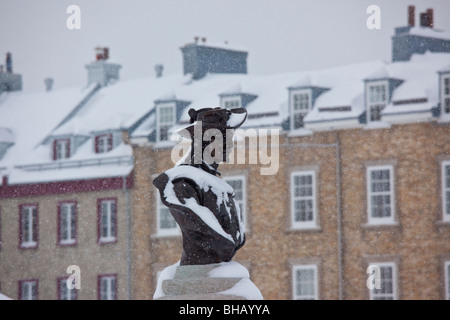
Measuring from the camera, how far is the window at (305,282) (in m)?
31.0

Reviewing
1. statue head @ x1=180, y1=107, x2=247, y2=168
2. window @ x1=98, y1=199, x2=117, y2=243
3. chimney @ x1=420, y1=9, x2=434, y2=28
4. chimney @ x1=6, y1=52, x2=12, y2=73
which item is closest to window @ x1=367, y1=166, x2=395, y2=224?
chimney @ x1=420, y1=9, x2=434, y2=28

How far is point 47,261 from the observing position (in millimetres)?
35656

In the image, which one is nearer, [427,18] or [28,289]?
[427,18]

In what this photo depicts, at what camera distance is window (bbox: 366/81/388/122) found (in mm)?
31203

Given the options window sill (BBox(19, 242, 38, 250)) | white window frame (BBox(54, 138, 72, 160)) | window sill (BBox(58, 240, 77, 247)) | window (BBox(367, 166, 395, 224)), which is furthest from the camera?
white window frame (BBox(54, 138, 72, 160))

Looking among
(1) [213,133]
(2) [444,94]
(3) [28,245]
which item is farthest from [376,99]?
(1) [213,133]

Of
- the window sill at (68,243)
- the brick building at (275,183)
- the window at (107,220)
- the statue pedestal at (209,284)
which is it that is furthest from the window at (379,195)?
the statue pedestal at (209,284)

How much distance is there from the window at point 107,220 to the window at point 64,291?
1787 millimetres

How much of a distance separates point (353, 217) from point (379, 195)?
909 mm

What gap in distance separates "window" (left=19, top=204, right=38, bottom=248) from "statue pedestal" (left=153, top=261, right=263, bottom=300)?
88.4ft

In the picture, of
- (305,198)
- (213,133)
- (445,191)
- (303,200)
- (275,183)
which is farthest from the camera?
(275,183)

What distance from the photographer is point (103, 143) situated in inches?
1460

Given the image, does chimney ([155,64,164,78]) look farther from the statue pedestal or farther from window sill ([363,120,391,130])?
the statue pedestal

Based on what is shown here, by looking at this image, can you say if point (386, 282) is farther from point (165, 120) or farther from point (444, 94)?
point (165, 120)
